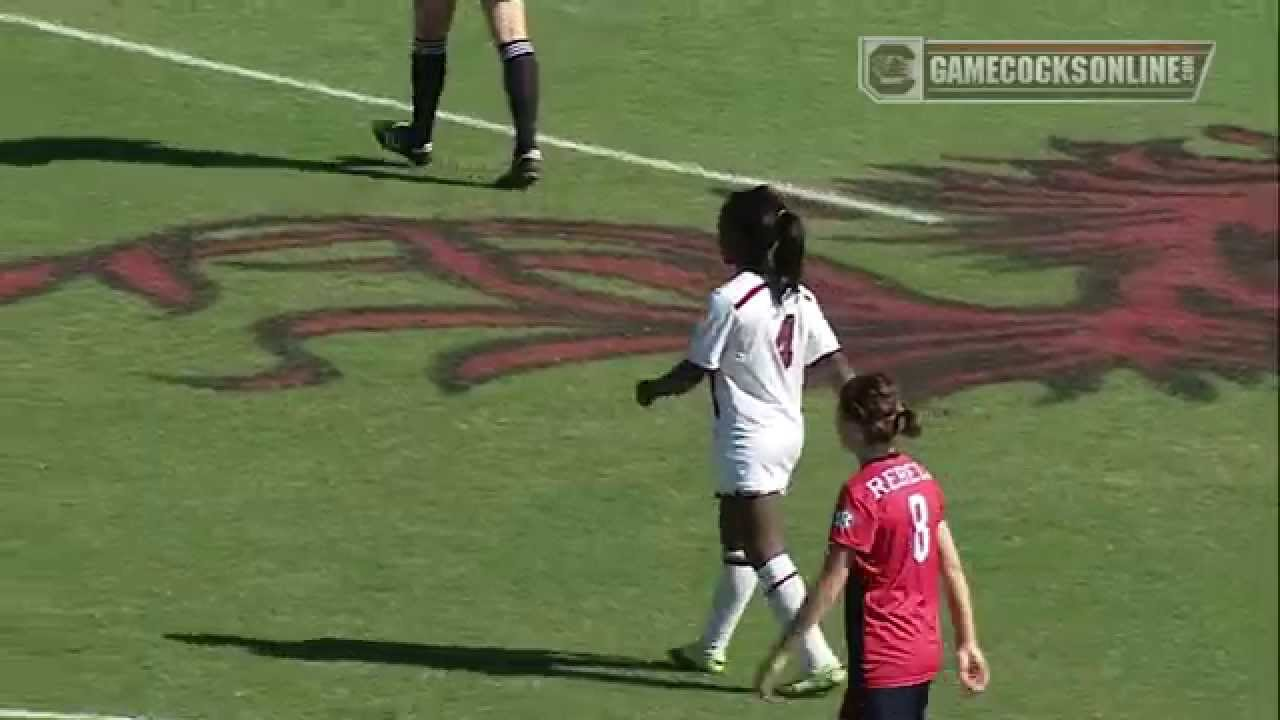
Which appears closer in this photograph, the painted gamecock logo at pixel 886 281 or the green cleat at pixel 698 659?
the green cleat at pixel 698 659

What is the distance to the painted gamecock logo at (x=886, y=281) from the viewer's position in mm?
14711

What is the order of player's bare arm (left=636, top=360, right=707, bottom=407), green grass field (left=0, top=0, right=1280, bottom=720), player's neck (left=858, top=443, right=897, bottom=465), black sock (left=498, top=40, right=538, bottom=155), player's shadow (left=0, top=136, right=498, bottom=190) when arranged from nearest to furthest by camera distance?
player's neck (left=858, top=443, right=897, bottom=465)
player's bare arm (left=636, top=360, right=707, bottom=407)
green grass field (left=0, top=0, right=1280, bottom=720)
black sock (left=498, top=40, right=538, bottom=155)
player's shadow (left=0, top=136, right=498, bottom=190)

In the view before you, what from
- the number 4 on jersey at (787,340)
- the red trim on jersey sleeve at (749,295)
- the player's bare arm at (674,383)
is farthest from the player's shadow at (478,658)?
the red trim on jersey sleeve at (749,295)

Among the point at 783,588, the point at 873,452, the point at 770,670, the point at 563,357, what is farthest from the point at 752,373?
the point at 563,357

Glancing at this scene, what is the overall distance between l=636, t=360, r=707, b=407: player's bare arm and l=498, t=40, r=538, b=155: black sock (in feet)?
19.1

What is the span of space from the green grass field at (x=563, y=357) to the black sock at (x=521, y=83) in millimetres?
454

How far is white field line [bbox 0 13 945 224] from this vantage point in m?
16.7

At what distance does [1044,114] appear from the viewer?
60.0 feet

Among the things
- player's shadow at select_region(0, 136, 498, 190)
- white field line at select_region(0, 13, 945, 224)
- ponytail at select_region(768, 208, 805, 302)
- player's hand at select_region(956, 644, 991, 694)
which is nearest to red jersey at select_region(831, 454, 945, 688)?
player's hand at select_region(956, 644, 991, 694)

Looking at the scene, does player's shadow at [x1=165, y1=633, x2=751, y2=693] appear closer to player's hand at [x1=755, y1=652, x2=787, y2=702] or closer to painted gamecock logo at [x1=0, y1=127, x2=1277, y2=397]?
player's hand at [x1=755, y1=652, x2=787, y2=702]

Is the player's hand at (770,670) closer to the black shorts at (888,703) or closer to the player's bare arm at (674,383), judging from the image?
the black shorts at (888,703)

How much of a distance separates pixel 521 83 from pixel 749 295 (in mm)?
5836

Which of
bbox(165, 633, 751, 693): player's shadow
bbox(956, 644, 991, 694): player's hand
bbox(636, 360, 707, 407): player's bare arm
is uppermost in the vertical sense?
bbox(636, 360, 707, 407): player's bare arm

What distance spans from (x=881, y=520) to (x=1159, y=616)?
325cm
